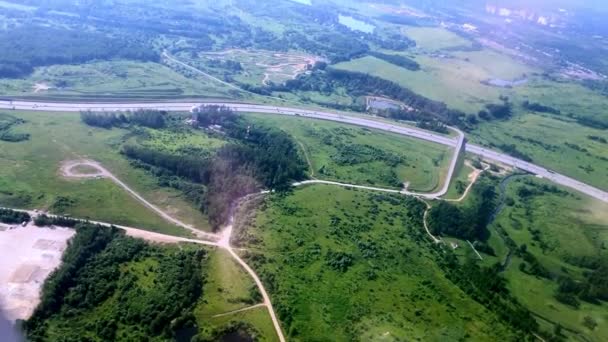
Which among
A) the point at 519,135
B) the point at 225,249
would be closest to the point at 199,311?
the point at 225,249

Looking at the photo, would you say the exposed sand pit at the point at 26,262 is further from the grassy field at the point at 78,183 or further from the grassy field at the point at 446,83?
the grassy field at the point at 446,83

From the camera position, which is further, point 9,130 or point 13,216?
point 9,130

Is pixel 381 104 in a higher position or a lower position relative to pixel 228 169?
higher

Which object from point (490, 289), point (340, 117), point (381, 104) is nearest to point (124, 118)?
point (340, 117)

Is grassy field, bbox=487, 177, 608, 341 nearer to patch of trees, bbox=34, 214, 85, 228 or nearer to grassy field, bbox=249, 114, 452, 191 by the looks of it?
grassy field, bbox=249, 114, 452, 191

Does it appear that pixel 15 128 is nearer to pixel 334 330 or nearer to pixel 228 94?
pixel 228 94

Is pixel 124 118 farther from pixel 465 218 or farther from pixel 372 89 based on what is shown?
pixel 372 89
